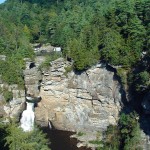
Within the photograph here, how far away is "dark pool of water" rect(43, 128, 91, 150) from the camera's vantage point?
143 ft

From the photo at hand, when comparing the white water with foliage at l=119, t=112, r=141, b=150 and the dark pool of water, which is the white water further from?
foliage at l=119, t=112, r=141, b=150

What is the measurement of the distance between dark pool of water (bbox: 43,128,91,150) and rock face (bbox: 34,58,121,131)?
Result: 1029 millimetres

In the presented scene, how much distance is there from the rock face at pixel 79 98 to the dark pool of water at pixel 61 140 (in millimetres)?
1029

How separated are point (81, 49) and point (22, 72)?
8331mm

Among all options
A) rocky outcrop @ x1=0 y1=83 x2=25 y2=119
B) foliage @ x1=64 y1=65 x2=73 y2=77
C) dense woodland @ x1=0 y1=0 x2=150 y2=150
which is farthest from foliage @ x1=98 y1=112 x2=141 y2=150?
rocky outcrop @ x1=0 y1=83 x2=25 y2=119

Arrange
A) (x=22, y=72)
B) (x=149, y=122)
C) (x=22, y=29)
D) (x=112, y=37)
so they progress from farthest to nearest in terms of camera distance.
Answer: (x=22, y=29) → (x=22, y=72) → (x=112, y=37) → (x=149, y=122)

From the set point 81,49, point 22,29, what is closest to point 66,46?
point 81,49

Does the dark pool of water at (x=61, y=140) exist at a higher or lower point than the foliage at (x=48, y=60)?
lower

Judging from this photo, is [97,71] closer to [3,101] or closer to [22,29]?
[3,101]

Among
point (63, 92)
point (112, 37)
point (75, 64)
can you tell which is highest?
point (112, 37)

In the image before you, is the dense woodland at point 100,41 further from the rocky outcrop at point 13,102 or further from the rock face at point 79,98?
the rock face at point 79,98

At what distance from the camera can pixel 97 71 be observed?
46031 mm

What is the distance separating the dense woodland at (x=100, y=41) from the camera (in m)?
42.9

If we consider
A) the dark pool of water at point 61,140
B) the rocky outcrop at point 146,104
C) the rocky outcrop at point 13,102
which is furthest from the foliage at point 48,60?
the rocky outcrop at point 146,104
